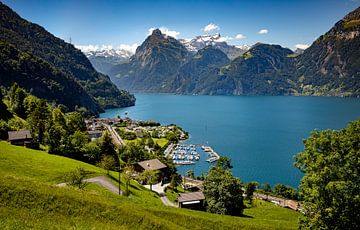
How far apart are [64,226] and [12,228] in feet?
9.52

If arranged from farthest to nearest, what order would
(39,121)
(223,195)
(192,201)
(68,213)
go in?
(39,121) → (192,201) → (223,195) → (68,213)

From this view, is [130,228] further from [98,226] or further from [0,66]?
[0,66]

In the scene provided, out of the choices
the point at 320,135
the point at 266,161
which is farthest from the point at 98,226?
the point at 266,161

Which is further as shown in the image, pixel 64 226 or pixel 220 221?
pixel 220 221

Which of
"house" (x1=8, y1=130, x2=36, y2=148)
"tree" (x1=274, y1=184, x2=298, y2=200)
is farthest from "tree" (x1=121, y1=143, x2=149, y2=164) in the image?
"tree" (x1=274, y1=184, x2=298, y2=200)

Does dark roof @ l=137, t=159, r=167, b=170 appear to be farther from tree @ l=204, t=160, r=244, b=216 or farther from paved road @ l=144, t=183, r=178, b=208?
tree @ l=204, t=160, r=244, b=216

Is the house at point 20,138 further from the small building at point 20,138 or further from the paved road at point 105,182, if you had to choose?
the paved road at point 105,182

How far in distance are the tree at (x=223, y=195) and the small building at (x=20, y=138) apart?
35.5m

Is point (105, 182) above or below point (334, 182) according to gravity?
below

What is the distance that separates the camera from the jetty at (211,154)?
381 ft

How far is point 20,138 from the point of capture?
5562 cm

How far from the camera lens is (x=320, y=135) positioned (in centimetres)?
2106

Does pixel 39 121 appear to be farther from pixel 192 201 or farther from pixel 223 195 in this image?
pixel 223 195

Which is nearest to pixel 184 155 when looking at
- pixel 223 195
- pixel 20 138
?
pixel 20 138
